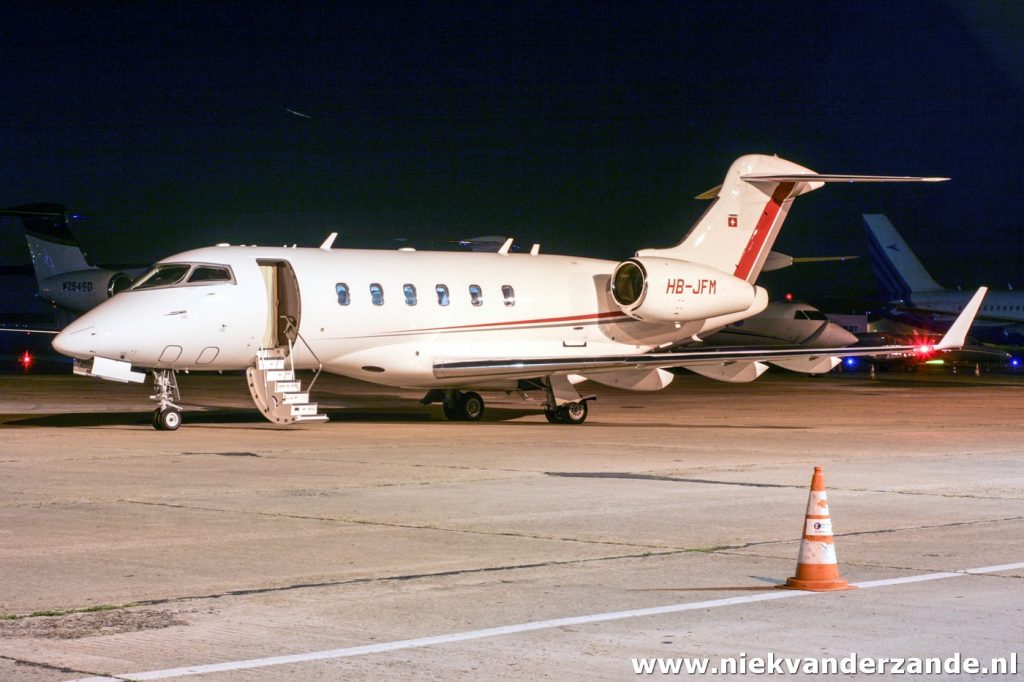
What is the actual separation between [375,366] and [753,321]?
3084 centimetres

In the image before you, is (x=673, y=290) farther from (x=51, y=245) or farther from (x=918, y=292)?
(x=918, y=292)

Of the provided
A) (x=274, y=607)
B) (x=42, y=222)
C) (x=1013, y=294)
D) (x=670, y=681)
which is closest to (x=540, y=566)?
(x=274, y=607)

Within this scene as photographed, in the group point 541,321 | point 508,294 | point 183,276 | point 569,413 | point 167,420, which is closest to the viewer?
point 167,420

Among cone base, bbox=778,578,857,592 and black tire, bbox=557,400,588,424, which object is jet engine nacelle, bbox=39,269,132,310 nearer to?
black tire, bbox=557,400,588,424

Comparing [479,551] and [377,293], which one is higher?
[377,293]

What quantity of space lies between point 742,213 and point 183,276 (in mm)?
10670

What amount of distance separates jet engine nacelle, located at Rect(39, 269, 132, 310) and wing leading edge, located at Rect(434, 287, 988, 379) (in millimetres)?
34692

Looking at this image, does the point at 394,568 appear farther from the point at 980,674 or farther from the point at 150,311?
the point at 150,311

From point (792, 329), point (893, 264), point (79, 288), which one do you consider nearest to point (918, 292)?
point (893, 264)

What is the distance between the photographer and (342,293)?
2211 centimetres

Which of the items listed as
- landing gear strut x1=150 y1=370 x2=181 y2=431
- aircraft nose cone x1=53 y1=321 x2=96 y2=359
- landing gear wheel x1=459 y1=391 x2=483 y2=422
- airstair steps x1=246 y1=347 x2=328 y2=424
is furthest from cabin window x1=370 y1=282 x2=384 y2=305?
aircraft nose cone x1=53 y1=321 x2=96 y2=359

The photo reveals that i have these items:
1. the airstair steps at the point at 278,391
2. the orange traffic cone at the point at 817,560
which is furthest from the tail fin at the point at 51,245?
the orange traffic cone at the point at 817,560

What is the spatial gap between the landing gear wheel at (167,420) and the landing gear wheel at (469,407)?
5.82m

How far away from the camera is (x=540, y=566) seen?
876cm
